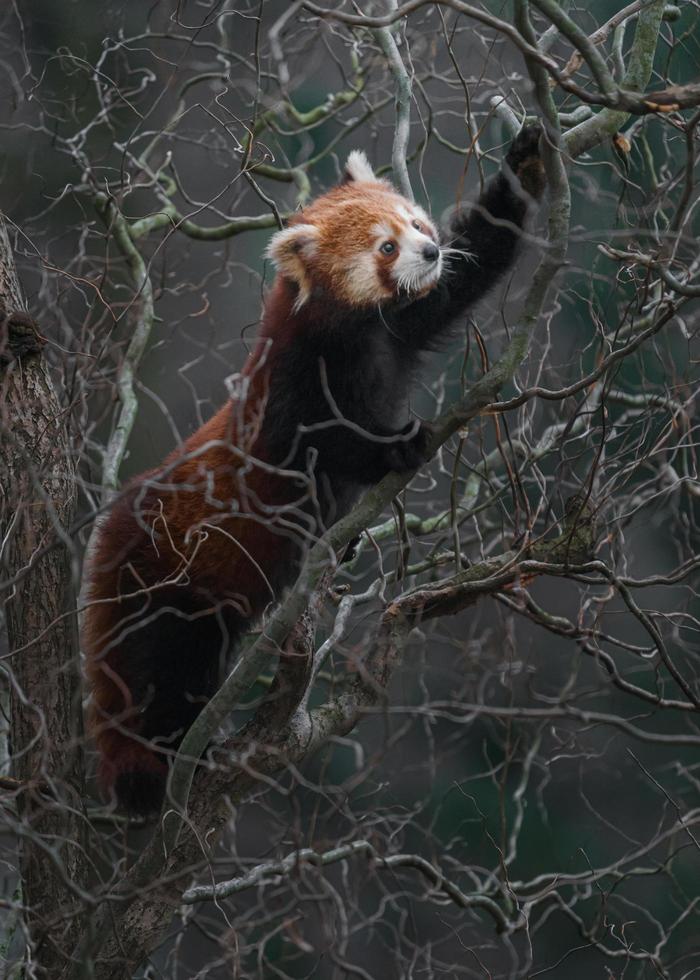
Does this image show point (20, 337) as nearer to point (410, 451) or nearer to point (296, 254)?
point (296, 254)

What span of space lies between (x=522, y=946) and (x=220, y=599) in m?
3.13

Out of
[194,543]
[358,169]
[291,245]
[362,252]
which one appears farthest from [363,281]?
[194,543]

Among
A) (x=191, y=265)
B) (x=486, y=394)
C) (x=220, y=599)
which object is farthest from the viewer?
(x=191, y=265)

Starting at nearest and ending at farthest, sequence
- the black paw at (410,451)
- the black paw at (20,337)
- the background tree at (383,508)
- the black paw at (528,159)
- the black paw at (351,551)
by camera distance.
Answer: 1. the background tree at (383,508)
2. the black paw at (528,159)
3. the black paw at (410,451)
4. the black paw at (20,337)
5. the black paw at (351,551)

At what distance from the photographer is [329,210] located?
287cm

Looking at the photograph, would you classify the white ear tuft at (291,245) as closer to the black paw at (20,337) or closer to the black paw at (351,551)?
the black paw at (20,337)

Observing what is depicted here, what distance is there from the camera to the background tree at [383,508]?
2.02 m

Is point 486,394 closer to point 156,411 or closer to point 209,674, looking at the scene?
point 209,674

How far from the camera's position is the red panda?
259cm

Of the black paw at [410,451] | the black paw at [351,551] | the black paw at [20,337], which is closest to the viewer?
the black paw at [410,451]

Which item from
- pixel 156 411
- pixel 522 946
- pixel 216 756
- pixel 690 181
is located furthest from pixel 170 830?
pixel 522 946

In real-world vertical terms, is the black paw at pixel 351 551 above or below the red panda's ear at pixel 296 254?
below

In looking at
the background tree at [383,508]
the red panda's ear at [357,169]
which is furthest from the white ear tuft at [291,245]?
the red panda's ear at [357,169]

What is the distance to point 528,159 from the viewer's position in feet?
7.39
